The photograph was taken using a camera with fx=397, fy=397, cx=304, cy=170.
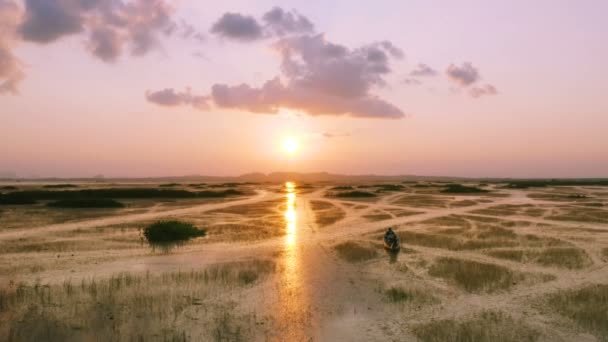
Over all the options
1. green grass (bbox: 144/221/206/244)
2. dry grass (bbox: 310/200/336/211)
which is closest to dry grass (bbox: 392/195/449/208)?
dry grass (bbox: 310/200/336/211)

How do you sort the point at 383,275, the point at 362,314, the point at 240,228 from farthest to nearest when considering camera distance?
1. the point at 240,228
2. the point at 383,275
3. the point at 362,314

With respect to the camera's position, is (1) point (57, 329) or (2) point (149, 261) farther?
(2) point (149, 261)

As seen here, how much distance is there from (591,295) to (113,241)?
24.2 m

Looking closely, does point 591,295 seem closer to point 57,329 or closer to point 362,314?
point 362,314

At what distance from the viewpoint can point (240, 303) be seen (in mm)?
13000

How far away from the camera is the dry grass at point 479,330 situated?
33.9ft

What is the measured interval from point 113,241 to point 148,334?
1597cm

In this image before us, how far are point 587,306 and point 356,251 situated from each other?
1100 cm

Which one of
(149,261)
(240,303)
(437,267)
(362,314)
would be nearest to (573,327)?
(362,314)

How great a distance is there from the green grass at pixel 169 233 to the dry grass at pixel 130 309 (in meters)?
8.95

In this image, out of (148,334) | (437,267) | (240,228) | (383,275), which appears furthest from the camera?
(240,228)

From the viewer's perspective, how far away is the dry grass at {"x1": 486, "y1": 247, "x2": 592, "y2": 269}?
18.4 m

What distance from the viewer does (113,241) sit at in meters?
24.5

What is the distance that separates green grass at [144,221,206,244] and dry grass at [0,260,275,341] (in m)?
8.95
